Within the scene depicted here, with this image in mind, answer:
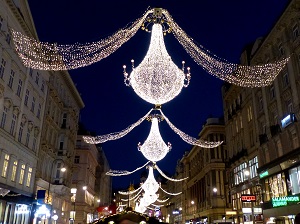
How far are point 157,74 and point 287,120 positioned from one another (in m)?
21.1

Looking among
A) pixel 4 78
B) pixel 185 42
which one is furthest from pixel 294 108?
pixel 4 78

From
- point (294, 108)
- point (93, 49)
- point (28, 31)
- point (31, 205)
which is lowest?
point (31, 205)

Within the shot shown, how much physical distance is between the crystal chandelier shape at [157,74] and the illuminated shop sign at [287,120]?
1920cm

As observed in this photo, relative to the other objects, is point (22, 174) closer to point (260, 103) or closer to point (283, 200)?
point (283, 200)

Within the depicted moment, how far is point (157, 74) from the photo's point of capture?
12906 mm

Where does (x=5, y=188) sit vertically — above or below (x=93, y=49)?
below

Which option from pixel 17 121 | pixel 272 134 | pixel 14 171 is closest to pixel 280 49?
pixel 272 134

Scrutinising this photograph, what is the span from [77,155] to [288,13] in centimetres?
4710

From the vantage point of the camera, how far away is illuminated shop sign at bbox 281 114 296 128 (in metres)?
29.0

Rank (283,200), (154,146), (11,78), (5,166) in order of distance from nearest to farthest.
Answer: (154,146) → (5,166) → (283,200) → (11,78)

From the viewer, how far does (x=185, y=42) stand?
13.6 meters

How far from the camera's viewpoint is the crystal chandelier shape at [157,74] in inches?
490

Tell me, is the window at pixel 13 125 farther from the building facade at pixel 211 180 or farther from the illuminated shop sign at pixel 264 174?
the building facade at pixel 211 180

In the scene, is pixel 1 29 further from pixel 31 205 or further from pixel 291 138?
pixel 291 138
